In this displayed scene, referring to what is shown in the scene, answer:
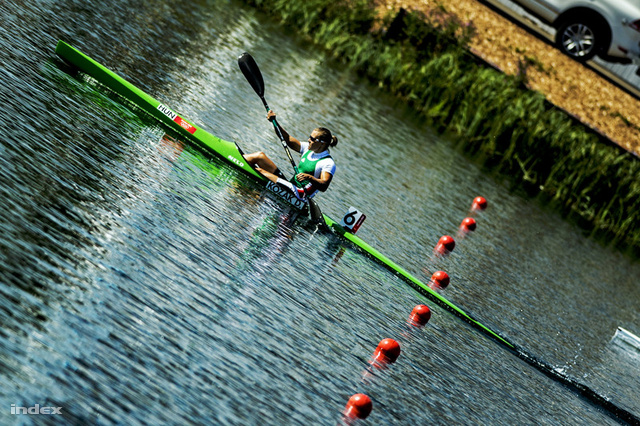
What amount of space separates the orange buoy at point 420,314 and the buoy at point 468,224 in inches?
272

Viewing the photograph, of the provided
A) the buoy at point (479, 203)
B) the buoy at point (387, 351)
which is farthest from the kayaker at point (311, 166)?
the buoy at point (479, 203)

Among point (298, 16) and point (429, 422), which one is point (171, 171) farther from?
point (298, 16)

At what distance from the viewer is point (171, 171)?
1252 cm

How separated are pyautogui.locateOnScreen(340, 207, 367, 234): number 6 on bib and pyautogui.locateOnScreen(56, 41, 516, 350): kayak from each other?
7 cm

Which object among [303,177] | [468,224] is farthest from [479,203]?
[303,177]

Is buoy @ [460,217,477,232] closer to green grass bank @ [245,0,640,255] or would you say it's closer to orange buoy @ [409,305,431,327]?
orange buoy @ [409,305,431,327]

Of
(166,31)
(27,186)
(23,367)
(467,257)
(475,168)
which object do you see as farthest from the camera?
(475,168)

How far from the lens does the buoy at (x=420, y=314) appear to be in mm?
12414

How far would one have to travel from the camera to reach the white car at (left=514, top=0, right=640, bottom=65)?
27.3 m

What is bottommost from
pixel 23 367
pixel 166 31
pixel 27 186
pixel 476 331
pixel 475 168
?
pixel 23 367

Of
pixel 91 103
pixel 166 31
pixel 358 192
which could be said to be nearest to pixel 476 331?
pixel 358 192

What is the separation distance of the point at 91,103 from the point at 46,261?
594 cm

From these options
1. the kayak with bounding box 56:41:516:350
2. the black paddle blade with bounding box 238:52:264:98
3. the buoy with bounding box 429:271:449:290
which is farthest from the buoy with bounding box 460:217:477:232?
the black paddle blade with bounding box 238:52:264:98

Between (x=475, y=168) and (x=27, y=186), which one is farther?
(x=475, y=168)
